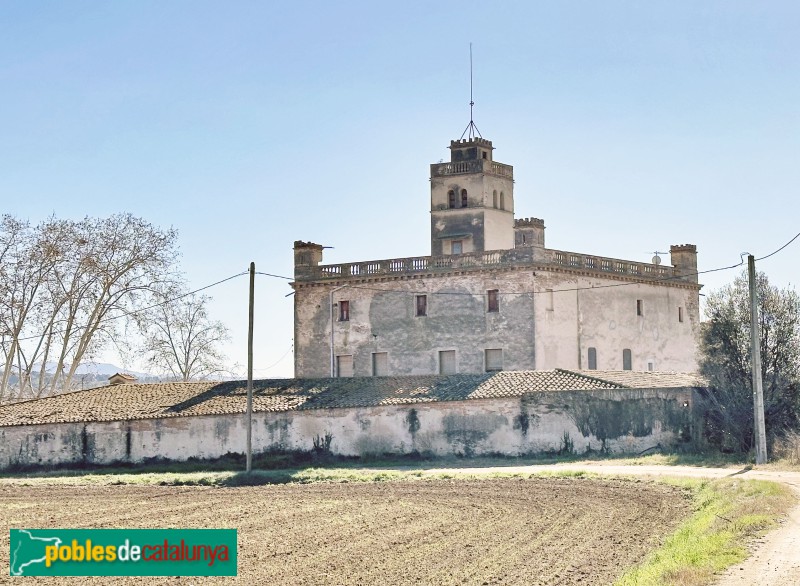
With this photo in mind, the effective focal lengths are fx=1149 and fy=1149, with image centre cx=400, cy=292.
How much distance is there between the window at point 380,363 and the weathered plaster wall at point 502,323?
0.23 m

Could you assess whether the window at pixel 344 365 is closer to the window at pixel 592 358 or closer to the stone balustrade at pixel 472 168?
the stone balustrade at pixel 472 168

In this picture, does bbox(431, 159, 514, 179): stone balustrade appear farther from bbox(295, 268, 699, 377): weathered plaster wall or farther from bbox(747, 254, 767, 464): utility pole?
bbox(747, 254, 767, 464): utility pole

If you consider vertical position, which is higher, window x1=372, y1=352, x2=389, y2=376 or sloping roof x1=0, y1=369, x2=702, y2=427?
window x1=372, y1=352, x2=389, y2=376

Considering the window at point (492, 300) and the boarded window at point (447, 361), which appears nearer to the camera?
the window at point (492, 300)

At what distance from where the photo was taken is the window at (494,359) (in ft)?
170

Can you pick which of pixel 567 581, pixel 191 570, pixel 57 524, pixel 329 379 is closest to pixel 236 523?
pixel 57 524

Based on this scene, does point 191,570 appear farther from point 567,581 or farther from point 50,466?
point 50,466

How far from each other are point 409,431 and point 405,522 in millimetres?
16330

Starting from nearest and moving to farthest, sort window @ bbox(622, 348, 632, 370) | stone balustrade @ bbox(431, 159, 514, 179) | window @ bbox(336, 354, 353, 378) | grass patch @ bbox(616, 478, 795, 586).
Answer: grass patch @ bbox(616, 478, 795, 586) < window @ bbox(622, 348, 632, 370) < window @ bbox(336, 354, 353, 378) < stone balustrade @ bbox(431, 159, 514, 179)

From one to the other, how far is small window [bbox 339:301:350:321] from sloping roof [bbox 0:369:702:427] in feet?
29.7

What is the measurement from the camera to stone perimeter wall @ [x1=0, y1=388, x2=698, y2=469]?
124 ft

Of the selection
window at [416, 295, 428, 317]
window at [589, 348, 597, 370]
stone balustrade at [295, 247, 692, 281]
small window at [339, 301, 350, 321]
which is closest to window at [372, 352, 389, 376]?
small window at [339, 301, 350, 321]

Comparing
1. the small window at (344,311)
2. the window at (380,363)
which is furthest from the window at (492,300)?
the small window at (344,311)

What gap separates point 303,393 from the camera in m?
43.8
